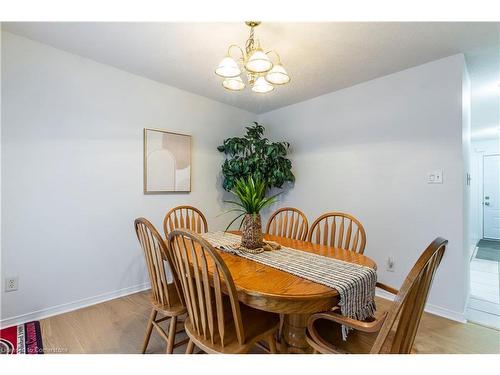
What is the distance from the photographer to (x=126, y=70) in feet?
8.42

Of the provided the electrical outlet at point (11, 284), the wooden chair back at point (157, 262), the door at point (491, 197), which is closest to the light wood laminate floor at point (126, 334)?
the electrical outlet at point (11, 284)

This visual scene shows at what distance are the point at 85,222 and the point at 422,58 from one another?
3476 mm

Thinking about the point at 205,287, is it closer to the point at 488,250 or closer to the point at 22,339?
the point at 22,339

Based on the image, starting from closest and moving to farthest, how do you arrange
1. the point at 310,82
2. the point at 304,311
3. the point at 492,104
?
the point at 304,311, the point at 310,82, the point at 492,104

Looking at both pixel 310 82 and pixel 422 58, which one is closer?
pixel 422 58

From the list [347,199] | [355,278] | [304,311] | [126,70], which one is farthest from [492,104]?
[126,70]

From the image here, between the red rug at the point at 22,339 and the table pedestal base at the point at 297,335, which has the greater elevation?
the table pedestal base at the point at 297,335

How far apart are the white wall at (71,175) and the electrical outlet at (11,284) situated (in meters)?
0.04

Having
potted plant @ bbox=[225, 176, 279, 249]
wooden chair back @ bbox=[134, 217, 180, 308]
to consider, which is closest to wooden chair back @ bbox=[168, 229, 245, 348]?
wooden chair back @ bbox=[134, 217, 180, 308]

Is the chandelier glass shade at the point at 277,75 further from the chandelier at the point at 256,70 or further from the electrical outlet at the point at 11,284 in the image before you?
the electrical outlet at the point at 11,284

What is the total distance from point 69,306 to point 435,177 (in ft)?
11.7

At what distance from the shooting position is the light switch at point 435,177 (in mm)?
2281

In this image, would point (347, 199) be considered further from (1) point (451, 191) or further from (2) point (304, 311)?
(2) point (304, 311)

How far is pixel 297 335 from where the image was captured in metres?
1.40
